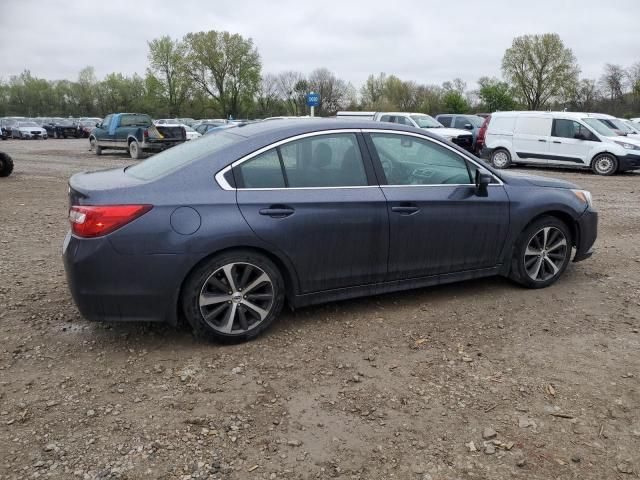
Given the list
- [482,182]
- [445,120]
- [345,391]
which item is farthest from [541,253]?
[445,120]

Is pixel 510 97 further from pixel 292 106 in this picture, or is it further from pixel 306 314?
pixel 306 314

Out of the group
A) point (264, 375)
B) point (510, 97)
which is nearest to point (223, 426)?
point (264, 375)

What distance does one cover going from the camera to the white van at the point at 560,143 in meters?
16.4

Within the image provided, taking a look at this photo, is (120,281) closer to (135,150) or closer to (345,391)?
(345,391)

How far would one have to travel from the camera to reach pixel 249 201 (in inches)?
153

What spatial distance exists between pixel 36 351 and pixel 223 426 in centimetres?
168

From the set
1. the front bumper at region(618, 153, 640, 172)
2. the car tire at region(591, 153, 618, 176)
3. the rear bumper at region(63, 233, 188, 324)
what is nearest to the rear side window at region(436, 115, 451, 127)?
the car tire at region(591, 153, 618, 176)

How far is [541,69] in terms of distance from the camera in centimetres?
7081

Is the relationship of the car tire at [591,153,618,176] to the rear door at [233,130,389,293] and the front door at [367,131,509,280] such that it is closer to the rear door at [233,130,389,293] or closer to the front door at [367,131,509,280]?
the front door at [367,131,509,280]

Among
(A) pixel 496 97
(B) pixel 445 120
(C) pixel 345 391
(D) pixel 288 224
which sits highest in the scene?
(A) pixel 496 97

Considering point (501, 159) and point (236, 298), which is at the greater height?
point (501, 159)

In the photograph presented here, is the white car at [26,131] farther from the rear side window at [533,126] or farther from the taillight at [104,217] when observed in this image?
the taillight at [104,217]

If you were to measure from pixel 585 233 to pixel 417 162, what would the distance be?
1.91 meters

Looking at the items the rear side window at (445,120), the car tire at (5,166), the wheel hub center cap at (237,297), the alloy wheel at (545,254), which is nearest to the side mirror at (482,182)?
the alloy wheel at (545,254)
